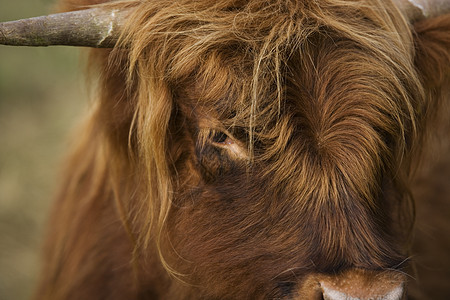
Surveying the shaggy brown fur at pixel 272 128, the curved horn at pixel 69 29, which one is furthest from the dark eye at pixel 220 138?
the curved horn at pixel 69 29

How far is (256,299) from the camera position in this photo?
2.39 meters

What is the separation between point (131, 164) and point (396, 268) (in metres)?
1.42

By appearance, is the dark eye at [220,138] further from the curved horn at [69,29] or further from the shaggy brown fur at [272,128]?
the curved horn at [69,29]

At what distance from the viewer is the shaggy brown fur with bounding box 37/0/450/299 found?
7.52 feet

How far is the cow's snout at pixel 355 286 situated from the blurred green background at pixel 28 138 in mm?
3044

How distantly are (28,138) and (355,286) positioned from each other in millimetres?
5677

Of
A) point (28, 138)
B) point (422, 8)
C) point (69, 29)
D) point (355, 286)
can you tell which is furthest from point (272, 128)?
point (28, 138)

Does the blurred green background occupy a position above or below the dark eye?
below

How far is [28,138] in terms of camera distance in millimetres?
6922

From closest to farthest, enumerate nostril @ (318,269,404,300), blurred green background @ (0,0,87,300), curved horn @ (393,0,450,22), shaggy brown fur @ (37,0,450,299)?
nostril @ (318,269,404,300), shaggy brown fur @ (37,0,450,299), curved horn @ (393,0,450,22), blurred green background @ (0,0,87,300)

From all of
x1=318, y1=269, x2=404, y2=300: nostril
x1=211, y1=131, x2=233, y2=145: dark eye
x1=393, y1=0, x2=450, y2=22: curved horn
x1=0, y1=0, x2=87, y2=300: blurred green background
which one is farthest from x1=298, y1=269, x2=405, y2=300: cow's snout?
x1=0, y1=0, x2=87, y2=300: blurred green background

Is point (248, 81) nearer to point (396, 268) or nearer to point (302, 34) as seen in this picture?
point (302, 34)

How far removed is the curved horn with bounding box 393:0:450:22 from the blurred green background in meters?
2.88

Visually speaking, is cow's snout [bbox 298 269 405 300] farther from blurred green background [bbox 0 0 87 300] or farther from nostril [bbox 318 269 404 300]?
blurred green background [bbox 0 0 87 300]
